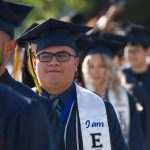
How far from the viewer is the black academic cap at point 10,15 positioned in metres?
5.54

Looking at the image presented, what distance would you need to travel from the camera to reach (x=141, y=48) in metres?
11.1

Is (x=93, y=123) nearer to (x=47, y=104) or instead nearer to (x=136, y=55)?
(x=47, y=104)

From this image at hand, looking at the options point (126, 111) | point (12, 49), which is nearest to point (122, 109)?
point (126, 111)

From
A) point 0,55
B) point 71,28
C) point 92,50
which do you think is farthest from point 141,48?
point 0,55

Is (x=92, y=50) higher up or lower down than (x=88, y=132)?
higher up

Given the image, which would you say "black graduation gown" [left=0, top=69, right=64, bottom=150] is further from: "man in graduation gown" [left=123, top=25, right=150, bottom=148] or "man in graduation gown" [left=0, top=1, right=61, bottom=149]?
"man in graduation gown" [left=123, top=25, right=150, bottom=148]

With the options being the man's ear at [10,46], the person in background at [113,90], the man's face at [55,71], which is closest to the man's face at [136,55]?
the person in background at [113,90]

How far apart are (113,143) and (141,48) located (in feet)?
17.2

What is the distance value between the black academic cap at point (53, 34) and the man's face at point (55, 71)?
0.10 meters

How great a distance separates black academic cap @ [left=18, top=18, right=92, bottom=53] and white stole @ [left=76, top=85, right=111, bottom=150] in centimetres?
42

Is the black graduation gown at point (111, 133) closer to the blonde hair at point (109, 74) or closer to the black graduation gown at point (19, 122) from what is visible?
the black graduation gown at point (19, 122)

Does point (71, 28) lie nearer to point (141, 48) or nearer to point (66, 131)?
point (66, 131)

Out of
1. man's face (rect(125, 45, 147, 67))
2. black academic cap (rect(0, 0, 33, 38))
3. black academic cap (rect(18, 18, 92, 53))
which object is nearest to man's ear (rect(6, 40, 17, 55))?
black academic cap (rect(0, 0, 33, 38))

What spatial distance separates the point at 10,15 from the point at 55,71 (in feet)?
1.93
